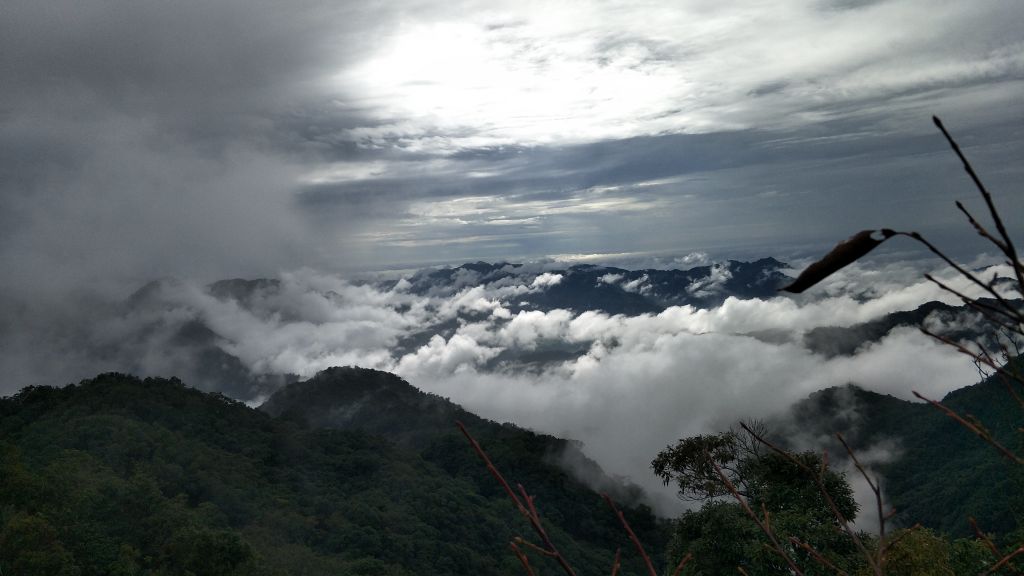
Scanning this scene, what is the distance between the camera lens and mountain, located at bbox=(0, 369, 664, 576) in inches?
1378

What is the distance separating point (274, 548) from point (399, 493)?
29.6 metres

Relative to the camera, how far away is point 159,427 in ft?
223

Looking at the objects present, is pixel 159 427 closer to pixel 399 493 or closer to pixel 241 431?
pixel 241 431

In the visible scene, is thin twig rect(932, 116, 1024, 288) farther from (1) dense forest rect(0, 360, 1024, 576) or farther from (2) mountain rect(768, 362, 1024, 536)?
(2) mountain rect(768, 362, 1024, 536)

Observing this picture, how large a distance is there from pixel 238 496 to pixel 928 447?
407 feet

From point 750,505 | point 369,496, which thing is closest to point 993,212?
point 750,505

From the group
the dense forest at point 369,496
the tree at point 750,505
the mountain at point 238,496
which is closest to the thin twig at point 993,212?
the dense forest at point 369,496

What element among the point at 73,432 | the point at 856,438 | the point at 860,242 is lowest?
the point at 856,438

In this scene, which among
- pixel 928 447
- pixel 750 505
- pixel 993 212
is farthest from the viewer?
pixel 928 447

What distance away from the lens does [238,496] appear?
195 ft

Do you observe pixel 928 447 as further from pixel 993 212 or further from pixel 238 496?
pixel 993 212

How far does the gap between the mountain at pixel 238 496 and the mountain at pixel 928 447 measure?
3683cm

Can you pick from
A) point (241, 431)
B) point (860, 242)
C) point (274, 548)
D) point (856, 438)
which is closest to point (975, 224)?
point (860, 242)

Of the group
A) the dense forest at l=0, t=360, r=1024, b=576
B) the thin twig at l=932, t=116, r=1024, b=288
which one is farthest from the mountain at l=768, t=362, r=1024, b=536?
the thin twig at l=932, t=116, r=1024, b=288
